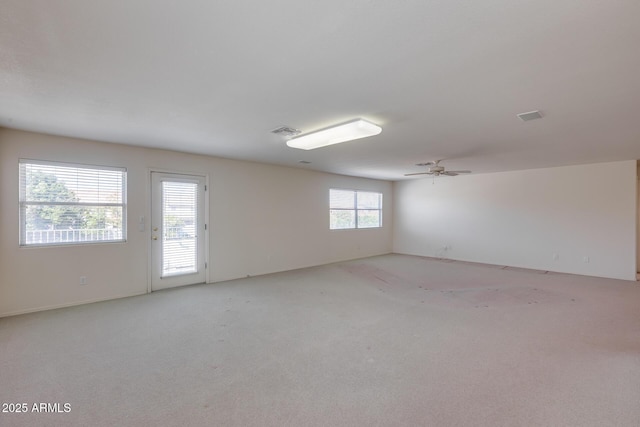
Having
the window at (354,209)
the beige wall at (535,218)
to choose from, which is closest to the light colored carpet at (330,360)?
the beige wall at (535,218)

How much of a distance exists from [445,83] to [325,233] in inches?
208

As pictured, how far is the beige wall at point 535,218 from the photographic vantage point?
5.54 metres

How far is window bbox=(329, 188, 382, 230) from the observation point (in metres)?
7.51

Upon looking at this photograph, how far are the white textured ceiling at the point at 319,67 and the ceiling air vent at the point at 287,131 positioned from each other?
10 cm

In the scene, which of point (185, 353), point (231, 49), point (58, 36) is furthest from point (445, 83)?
point (185, 353)

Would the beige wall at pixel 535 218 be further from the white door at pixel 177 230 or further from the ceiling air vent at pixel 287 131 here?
the white door at pixel 177 230

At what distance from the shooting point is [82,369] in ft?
7.68

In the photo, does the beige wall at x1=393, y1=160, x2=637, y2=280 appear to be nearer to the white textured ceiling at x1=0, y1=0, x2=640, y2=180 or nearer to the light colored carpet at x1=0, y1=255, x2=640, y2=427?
the light colored carpet at x1=0, y1=255, x2=640, y2=427

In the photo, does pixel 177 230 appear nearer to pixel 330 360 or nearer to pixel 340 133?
pixel 340 133


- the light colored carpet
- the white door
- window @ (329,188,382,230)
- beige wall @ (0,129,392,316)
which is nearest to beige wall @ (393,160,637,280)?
window @ (329,188,382,230)

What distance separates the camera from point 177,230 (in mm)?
4844

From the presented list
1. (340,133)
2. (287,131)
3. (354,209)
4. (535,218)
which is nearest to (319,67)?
(340,133)

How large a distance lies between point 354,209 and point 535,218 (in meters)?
4.33

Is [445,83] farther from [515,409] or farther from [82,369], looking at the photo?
[82,369]
